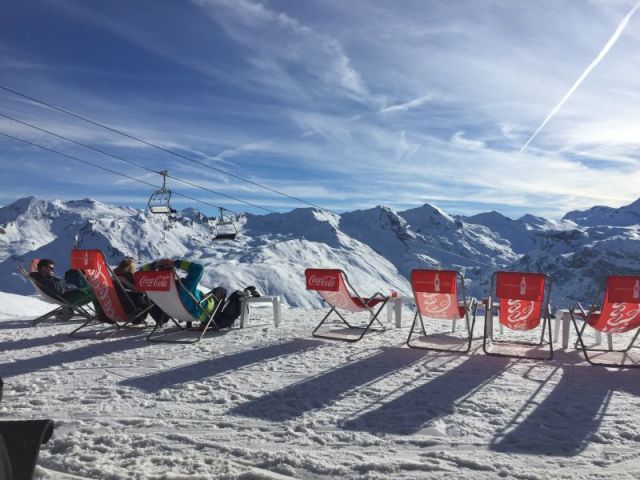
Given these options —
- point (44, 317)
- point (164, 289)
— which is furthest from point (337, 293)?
point (44, 317)

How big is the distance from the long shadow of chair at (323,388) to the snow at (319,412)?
0.05ft

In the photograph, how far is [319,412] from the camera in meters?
3.69

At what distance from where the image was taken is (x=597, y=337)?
6.65 m

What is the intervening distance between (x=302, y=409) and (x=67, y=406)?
1659mm

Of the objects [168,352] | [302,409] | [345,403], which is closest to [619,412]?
[345,403]

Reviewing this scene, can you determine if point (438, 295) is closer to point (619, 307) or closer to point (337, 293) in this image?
point (337, 293)

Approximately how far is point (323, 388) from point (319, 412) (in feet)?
2.13

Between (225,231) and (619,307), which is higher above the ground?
(225,231)

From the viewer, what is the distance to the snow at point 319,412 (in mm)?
2787

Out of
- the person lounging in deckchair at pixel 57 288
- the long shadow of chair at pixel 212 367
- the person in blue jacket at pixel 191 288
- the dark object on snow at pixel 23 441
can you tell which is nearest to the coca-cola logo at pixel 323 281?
the long shadow of chair at pixel 212 367

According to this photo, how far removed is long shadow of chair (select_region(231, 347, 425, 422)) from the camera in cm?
371

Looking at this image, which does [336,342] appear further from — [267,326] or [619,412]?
[619,412]

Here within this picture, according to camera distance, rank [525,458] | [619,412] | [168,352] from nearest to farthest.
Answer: [525,458] < [619,412] < [168,352]

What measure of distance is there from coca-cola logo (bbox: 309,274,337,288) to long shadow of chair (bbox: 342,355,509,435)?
198 centimetres
